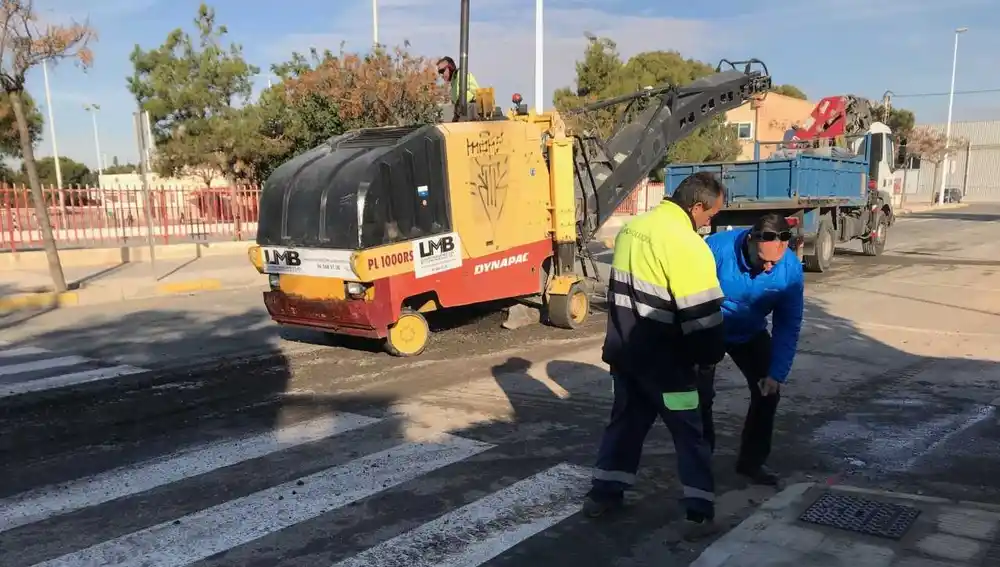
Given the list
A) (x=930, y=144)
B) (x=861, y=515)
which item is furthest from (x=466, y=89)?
(x=930, y=144)

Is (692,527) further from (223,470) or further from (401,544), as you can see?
(223,470)

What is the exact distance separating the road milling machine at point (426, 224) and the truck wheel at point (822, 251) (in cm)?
693

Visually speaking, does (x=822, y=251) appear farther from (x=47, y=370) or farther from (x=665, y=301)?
(x=47, y=370)

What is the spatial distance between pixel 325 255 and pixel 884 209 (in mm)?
15292

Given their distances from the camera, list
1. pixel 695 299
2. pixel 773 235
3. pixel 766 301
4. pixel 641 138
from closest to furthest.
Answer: pixel 695 299
pixel 773 235
pixel 766 301
pixel 641 138

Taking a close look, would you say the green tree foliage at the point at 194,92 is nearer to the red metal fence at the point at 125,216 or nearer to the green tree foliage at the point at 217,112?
the green tree foliage at the point at 217,112

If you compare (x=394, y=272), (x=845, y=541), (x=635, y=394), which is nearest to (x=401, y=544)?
(x=635, y=394)

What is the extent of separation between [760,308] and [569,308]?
5.11 meters

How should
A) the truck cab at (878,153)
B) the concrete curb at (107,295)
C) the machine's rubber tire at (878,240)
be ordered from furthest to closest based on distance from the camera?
the machine's rubber tire at (878,240) → the truck cab at (878,153) → the concrete curb at (107,295)

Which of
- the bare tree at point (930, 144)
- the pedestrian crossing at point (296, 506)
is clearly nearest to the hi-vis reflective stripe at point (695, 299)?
the pedestrian crossing at point (296, 506)

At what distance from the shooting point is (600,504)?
3.92 meters

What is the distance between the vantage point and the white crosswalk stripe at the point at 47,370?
676cm

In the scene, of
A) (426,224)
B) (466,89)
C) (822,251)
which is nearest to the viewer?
(426,224)

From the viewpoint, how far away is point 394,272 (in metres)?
7.39
